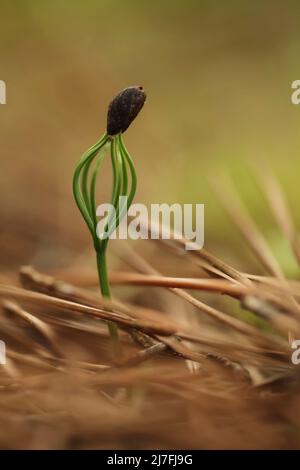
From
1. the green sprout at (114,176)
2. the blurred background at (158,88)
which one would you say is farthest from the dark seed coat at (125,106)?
the blurred background at (158,88)

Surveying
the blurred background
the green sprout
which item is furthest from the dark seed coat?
the blurred background

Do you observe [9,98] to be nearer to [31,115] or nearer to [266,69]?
[31,115]

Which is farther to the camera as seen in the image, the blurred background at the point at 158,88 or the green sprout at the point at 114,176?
the blurred background at the point at 158,88

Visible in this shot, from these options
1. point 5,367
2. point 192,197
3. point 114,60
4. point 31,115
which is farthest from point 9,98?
point 5,367

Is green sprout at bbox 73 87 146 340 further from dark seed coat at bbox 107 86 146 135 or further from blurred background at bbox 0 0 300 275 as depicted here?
blurred background at bbox 0 0 300 275

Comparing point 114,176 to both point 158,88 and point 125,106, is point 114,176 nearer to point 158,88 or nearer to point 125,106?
point 125,106

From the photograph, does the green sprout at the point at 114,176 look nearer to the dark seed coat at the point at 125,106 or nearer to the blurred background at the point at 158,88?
the dark seed coat at the point at 125,106
